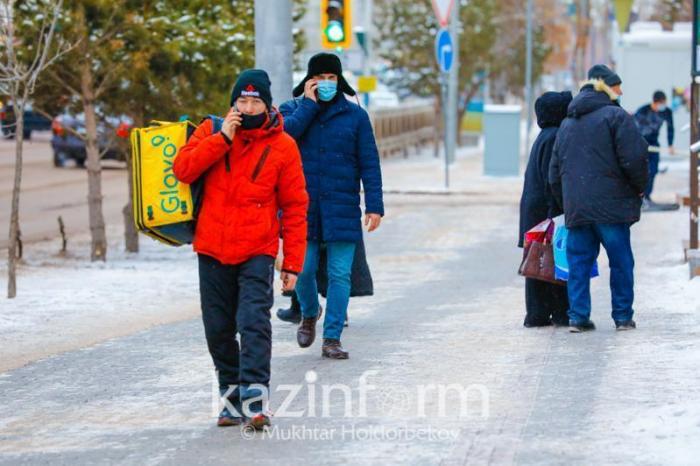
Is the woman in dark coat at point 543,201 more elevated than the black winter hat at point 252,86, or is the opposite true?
the black winter hat at point 252,86

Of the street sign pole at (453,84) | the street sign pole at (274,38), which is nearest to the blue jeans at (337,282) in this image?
the street sign pole at (274,38)

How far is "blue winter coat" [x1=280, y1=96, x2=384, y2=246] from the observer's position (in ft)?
29.9

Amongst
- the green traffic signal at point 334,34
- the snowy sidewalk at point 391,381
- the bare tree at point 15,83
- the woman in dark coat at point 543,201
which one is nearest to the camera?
the snowy sidewalk at point 391,381

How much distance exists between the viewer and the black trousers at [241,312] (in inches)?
281

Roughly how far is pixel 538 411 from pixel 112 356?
3.26 m

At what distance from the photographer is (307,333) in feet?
31.0

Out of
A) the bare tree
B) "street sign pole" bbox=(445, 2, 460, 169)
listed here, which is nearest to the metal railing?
"street sign pole" bbox=(445, 2, 460, 169)

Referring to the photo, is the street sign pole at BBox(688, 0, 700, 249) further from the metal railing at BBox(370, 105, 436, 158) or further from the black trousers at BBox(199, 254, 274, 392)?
the metal railing at BBox(370, 105, 436, 158)

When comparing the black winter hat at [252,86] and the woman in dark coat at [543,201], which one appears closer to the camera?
the black winter hat at [252,86]

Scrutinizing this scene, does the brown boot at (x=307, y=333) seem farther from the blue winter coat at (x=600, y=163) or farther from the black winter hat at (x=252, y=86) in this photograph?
the black winter hat at (x=252, y=86)

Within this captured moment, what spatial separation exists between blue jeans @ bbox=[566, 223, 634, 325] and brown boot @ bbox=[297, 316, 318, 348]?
5.86 feet

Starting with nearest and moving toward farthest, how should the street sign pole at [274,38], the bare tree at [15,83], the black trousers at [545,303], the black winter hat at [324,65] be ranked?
the black winter hat at [324,65] < the black trousers at [545,303] < the bare tree at [15,83] < the street sign pole at [274,38]

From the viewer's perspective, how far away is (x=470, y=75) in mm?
42469

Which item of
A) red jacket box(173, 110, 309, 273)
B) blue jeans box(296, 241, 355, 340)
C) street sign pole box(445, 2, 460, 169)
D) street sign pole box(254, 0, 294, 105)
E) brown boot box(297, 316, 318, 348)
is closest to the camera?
red jacket box(173, 110, 309, 273)
